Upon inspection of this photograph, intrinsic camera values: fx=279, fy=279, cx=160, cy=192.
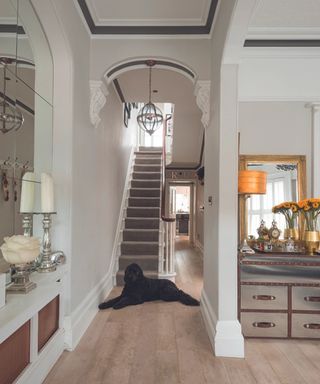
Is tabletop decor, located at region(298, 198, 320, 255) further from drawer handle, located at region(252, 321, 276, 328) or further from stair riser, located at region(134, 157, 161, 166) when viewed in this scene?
stair riser, located at region(134, 157, 161, 166)

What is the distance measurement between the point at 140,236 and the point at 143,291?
151 cm

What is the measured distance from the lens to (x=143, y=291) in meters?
3.54

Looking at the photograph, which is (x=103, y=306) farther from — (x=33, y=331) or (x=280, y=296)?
(x=280, y=296)

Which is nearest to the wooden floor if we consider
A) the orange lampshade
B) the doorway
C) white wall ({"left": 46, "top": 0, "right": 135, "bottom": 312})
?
white wall ({"left": 46, "top": 0, "right": 135, "bottom": 312})

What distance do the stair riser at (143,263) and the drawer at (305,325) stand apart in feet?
7.64

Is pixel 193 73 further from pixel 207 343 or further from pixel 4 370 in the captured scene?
pixel 4 370

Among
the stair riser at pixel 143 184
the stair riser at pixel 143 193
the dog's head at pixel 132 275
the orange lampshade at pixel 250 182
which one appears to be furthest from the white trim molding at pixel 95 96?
the stair riser at pixel 143 184

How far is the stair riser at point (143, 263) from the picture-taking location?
451 cm

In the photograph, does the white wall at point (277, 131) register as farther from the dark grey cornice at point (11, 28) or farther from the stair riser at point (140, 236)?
the stair riser at point (140, 236)

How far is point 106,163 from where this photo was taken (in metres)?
3.86

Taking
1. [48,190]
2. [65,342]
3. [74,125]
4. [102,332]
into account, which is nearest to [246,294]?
[102,332]

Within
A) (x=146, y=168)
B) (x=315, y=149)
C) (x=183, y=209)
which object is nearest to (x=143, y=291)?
(x=315, y=149)

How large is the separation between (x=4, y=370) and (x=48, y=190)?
1.14 meters

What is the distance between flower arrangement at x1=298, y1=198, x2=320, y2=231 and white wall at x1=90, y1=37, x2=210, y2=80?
5.52 ft
